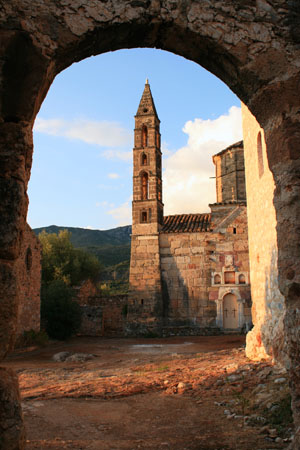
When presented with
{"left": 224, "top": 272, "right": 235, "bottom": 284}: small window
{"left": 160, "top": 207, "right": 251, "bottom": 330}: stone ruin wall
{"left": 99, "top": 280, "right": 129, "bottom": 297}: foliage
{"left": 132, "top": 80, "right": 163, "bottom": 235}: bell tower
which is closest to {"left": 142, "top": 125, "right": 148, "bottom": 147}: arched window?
{"left": 132, "top": 80, "right": 163, "bottom": 235}: bell tower

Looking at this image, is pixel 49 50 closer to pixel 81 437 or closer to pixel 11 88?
pixel 11 88

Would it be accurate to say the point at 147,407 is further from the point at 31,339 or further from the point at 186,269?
the point at 186,269

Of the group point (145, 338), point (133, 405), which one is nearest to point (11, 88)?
point (133, 405)

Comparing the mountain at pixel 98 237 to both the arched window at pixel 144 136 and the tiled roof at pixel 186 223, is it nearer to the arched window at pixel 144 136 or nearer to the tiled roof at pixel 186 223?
the arched window at pixel 144 136

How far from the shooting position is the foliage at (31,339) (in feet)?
45.9

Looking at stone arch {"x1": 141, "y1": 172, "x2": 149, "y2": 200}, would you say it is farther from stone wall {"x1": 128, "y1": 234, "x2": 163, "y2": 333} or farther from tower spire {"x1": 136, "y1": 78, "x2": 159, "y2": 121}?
tower spire {"x1": 136, "y1": 78, "x2": 159, "y2": 121}

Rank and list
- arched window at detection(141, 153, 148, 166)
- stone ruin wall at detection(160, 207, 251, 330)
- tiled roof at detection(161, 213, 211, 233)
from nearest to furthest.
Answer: stone ruin wall at detection(160, 207, 251, 330) < tiled roof at detection(161, 213, 211, 233) < arched window at detection(141, 153, 148, 166)

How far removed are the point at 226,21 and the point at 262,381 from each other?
527cm

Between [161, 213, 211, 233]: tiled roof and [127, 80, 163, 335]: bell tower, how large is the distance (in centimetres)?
60

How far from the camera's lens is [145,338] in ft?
64.2

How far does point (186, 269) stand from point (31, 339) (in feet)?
29.5

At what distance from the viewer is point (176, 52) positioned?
3.86m

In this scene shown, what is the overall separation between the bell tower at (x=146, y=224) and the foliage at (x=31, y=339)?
19.0 ft

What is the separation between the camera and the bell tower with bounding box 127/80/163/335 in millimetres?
20250
